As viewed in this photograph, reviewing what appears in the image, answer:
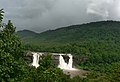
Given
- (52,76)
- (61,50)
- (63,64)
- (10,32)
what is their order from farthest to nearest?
(61,50) → (63,64) → (52,76) → (10,32)

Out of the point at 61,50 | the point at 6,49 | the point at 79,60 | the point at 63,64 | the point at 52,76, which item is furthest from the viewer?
the point at 61,50

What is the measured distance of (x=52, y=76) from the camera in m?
32.5

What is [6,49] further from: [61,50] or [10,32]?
[61,50]

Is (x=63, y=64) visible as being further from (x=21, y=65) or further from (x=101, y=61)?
(x=21, y=65)

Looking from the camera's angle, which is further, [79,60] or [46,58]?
[79,60]

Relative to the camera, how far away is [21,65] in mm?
23109

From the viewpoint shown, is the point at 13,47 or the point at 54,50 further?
the point at 54,50

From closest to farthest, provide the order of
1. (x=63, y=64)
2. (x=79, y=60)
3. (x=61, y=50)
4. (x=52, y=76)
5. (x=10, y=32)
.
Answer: (x=10, y=32), (x=52, y=76), (x=63, y=64), (x=79, y=60), (x=61, y=50)

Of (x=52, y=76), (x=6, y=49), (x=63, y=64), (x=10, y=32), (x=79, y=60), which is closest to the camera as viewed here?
(x=6, y=49)

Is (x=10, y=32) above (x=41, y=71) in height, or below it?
above

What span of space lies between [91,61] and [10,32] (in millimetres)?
135365

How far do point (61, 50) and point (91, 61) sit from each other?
25.0 metres

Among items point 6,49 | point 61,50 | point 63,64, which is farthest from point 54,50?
point 6,49

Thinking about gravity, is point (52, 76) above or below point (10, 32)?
below
